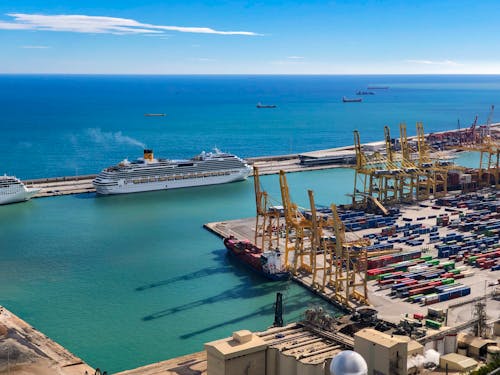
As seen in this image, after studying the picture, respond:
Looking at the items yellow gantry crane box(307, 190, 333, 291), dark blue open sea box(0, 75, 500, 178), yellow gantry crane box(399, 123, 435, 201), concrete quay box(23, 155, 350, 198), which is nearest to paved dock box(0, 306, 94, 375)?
yellow gantry crane box(307, 190, 333, 291)

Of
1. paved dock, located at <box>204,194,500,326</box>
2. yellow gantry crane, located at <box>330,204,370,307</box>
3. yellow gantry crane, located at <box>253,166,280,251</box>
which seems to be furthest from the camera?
yellow gantry crane, located at <box>253,166,280,251</box>

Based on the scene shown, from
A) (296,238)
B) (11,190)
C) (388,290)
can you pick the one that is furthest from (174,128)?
(388,290)

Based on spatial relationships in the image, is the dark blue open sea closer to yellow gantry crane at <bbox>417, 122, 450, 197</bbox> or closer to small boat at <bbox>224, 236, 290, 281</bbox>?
yellow gantry crane at <bbox>417, 122, 450, 197</bbox>

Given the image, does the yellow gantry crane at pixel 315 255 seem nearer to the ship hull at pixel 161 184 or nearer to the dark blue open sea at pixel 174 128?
the ship hull at pixel 161 184

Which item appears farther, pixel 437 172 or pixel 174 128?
pixel 174 128

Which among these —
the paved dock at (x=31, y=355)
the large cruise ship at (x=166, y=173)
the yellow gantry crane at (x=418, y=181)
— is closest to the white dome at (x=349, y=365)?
the paved dock at (x=31, y=355)

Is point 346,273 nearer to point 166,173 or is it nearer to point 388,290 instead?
point 388,290

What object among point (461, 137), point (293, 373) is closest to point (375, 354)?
point (293, 373)
